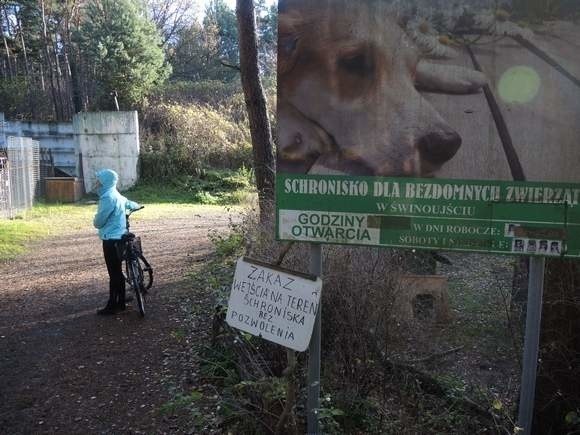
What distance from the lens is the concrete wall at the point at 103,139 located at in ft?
78.1

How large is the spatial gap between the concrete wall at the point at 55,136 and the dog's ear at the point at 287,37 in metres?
23.6

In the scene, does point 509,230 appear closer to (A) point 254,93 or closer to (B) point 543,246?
(B) point 543,246

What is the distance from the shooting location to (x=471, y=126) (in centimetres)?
280

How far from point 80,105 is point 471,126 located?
3111 cm

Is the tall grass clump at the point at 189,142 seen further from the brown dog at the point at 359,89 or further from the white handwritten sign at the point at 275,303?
the brown dog at the point at 359,89

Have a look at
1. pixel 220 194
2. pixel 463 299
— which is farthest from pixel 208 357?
pixel 220 194

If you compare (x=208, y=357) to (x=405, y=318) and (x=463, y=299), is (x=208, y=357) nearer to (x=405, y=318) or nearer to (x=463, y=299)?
(x=405, y=318)

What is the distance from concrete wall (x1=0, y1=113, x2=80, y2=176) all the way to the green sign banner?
23.8 metres

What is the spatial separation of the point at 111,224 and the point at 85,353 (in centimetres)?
175

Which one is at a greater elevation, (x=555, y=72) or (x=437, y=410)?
(x=555, y=72)

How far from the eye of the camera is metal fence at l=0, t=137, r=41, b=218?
52.8ft

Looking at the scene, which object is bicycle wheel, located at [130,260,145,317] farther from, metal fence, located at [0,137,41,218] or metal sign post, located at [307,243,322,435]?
metal fence, located at [0,137,41,218]

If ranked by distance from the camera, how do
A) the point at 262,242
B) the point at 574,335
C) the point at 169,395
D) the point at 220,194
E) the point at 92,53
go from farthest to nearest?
the point at 92,53
the point at 220,194
the point at 262,242
the point at 169,395
the point at 574,335

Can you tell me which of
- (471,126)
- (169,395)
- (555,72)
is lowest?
(169,395)
